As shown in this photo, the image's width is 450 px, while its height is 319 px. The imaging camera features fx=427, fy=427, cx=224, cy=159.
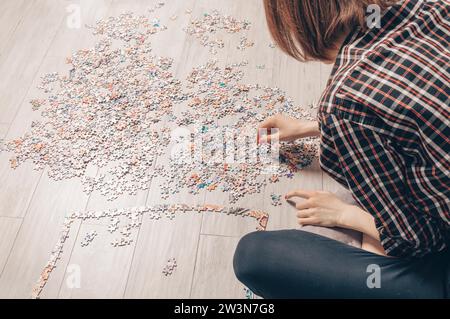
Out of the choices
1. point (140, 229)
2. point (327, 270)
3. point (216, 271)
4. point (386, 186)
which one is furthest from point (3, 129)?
point (386, 186)

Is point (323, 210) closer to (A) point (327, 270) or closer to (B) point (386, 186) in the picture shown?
(A) point (327, 270)

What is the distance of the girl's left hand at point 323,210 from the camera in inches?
54.0

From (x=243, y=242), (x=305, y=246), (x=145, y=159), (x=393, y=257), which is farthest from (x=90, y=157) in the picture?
(x=393, y=257)

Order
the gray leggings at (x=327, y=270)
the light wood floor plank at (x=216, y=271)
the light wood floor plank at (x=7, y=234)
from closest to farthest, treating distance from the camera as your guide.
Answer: the gray leggings at (x=327, y=270) < the light wood floor plank at (x=216, y=271) < the light wood floor plank at (x=7, y=234)

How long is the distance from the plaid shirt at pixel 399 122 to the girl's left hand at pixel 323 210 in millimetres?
262

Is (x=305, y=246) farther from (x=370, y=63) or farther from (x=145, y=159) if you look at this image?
(x=145, y=159)

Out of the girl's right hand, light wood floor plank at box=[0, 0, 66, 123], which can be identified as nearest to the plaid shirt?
the girl's right hand

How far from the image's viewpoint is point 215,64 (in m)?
2.25

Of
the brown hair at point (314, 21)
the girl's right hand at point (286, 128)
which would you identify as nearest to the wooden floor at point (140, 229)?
the girl's right hand at point (286, 128)

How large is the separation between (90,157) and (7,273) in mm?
582

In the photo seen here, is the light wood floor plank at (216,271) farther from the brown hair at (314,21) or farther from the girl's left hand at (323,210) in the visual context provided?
the brown hair at (314,21)

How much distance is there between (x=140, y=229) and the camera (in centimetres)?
175

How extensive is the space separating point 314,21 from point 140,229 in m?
1.09

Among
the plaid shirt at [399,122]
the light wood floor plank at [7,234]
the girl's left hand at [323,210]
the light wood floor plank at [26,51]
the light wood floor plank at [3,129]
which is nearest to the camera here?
the plaid shirt at [399,122]
